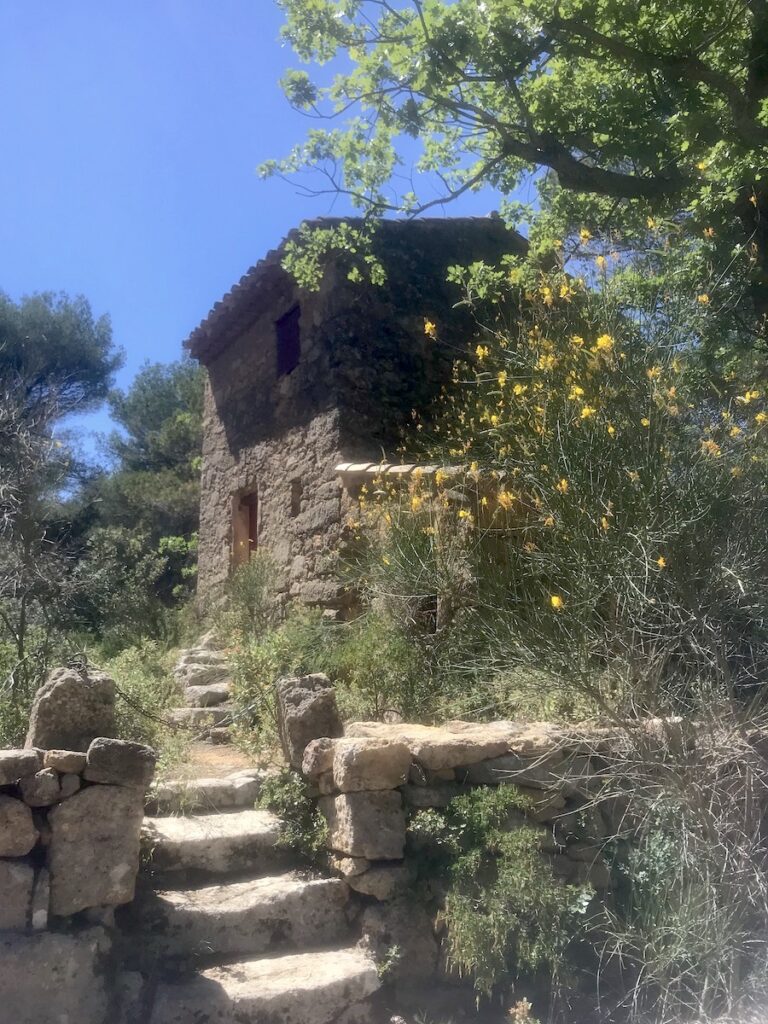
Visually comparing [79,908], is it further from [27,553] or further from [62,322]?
[62,322]

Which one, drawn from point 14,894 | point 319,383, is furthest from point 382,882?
point 319,383

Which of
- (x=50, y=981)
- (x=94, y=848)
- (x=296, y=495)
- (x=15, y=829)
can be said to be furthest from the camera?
(x=296, y=495)

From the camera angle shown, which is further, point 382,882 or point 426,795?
point 426,795

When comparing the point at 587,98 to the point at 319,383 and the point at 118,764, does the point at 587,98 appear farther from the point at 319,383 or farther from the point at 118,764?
the point at 118,764

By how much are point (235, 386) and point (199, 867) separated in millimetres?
8100

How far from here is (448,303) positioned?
1008cm

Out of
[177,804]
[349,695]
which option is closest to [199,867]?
[177,804]

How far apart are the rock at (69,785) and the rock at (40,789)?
0.02 m

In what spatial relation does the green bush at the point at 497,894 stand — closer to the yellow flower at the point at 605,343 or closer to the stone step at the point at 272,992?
the stone step at the point at 272,992

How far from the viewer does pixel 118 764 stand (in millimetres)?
3537

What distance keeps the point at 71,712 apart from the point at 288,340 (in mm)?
7205

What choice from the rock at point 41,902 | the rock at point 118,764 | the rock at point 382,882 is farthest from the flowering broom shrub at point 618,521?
the rock at point 41,902

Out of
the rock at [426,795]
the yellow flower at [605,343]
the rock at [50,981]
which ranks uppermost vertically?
the yellow flower at [605,343]

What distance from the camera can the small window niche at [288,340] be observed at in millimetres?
10078
